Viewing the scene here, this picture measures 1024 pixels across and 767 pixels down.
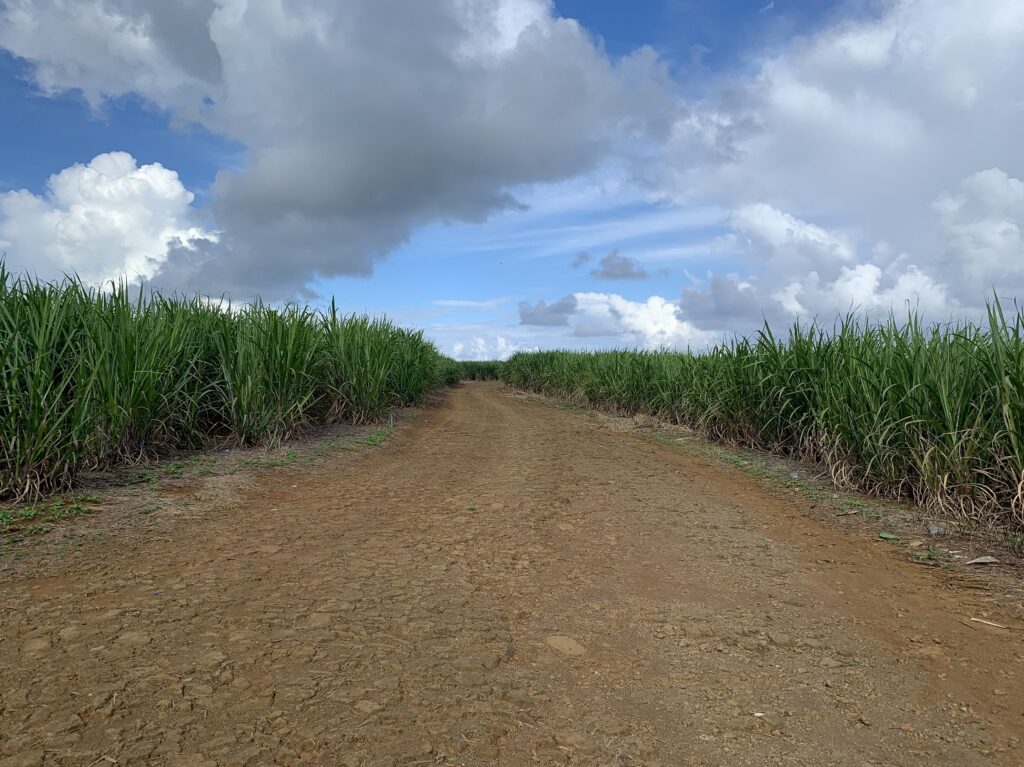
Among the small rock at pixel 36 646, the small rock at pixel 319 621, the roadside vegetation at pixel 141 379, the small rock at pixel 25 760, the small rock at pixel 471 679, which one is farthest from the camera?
the roadside vegetation at pixel 141 379

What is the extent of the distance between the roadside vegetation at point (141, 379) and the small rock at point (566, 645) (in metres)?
3.65

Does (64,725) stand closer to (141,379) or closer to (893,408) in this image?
(141,379)

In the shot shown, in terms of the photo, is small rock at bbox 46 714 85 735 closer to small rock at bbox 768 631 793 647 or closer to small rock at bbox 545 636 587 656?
small rock at bbox 545 636 587 656

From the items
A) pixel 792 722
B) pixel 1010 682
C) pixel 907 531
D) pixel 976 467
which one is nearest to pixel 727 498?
pixel 907 531

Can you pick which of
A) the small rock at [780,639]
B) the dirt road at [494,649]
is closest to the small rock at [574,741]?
the dirt road at [494,649]

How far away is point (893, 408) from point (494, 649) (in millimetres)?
4303

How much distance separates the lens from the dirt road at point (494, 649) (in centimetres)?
178

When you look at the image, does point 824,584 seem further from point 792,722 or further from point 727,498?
point 727,498

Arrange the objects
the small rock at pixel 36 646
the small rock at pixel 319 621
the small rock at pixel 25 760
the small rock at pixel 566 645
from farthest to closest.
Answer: the small rock at pixel 319 621, the small rock at pixel 566 645, the small rock at pixel 36 646, the small rock at pixel 25 760

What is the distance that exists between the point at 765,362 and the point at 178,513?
21.3 ft

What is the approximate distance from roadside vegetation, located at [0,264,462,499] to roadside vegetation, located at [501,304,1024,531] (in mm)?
5445

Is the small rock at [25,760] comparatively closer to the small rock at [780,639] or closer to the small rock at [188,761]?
the small rock at [188,761]

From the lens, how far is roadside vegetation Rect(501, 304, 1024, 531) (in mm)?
4146

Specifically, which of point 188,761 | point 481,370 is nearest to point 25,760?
point 188,761
